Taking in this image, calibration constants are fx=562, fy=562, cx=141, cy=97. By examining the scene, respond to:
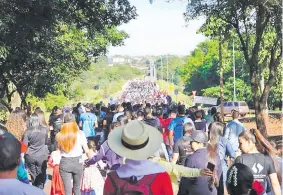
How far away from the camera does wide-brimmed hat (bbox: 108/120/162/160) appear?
387cm

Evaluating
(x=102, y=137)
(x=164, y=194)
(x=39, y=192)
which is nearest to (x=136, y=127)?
(x=164, y=194)

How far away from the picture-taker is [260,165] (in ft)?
18.4

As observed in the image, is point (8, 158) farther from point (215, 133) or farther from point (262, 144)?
point (215, 133)

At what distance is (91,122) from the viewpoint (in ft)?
45.5

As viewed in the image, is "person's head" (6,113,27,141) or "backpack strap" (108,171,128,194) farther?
"person's head" (6,113,27,141)

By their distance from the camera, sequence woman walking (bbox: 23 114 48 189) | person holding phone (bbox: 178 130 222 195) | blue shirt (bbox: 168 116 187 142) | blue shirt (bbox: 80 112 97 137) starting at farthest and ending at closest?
blue shirt (bbox: 80 112 97 137) < blue shirt (bbox: 168 116 187 142) < woman walking (bbox: 23 114 48 189) < person holding phone (bbox: 178 130 222 195)

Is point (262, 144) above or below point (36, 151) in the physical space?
above

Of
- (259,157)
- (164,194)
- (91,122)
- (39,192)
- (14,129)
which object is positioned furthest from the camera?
(91,122)

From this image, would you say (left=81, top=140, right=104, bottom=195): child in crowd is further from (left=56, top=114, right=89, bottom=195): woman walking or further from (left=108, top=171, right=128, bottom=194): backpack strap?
(left=108, top=171, right=128, bottom=194): backpack strap

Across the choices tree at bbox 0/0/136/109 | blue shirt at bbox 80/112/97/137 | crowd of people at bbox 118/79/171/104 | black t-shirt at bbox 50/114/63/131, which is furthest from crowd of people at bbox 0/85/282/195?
crowd of people at bbox 118/79/171/104

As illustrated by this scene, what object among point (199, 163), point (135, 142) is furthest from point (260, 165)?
point (135, 142)

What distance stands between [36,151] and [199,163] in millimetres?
3573

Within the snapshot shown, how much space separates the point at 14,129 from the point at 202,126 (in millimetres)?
4026

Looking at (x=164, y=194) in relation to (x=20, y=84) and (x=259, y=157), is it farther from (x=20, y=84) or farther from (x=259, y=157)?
(x=20, y=84)
